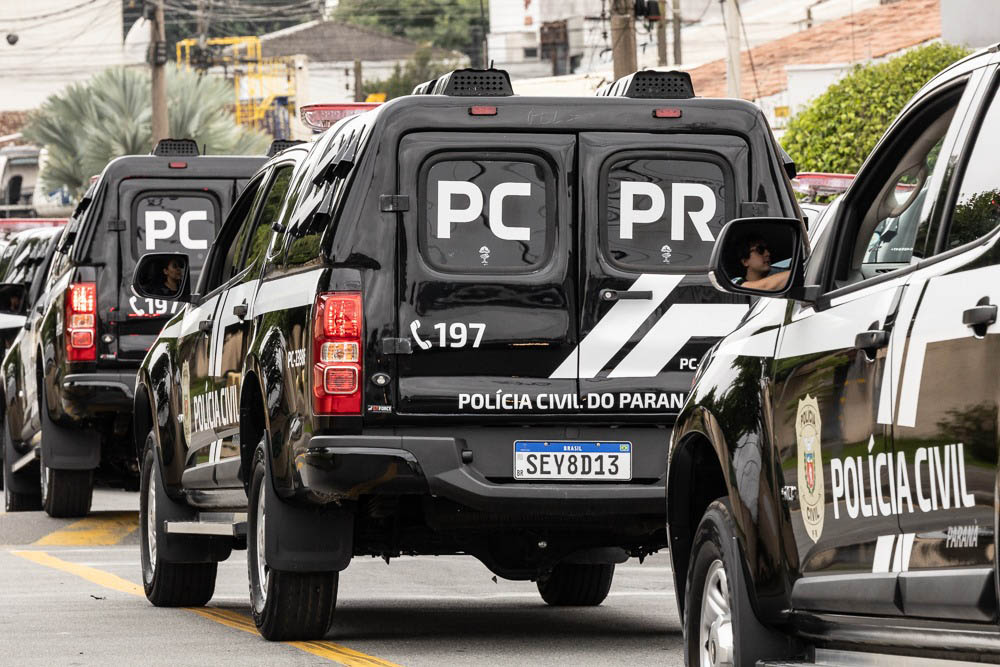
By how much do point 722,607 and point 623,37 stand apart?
56.6 ft

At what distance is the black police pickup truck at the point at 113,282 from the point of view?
1398 cm

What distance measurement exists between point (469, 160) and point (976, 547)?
13.8 ft

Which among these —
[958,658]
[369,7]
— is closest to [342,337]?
[958,658]

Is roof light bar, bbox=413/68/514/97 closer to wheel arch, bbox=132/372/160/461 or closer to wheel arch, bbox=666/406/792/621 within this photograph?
wheel arch, bbox=666/406/792/621

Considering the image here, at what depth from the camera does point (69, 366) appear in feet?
47.8

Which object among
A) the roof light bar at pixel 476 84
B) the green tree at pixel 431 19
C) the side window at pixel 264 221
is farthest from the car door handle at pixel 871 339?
the green tree at pixel 431 19

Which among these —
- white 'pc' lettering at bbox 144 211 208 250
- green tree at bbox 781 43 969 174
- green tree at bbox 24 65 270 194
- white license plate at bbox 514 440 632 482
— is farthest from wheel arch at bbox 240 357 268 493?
green tree at bbox 24 65 270 194

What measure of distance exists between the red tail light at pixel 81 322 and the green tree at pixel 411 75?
267 feet

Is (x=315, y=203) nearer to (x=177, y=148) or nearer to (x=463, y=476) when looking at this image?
(x=463, y=476)

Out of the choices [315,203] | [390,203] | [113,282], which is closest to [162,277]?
[315,203]

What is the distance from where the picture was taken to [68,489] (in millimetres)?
15773

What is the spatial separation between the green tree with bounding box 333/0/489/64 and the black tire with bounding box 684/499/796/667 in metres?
104

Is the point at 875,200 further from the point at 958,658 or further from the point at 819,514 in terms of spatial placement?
the point at 958,658

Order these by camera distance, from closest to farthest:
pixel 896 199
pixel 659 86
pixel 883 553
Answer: pixel 883 553, pixel 896 199, pixel 659 86
